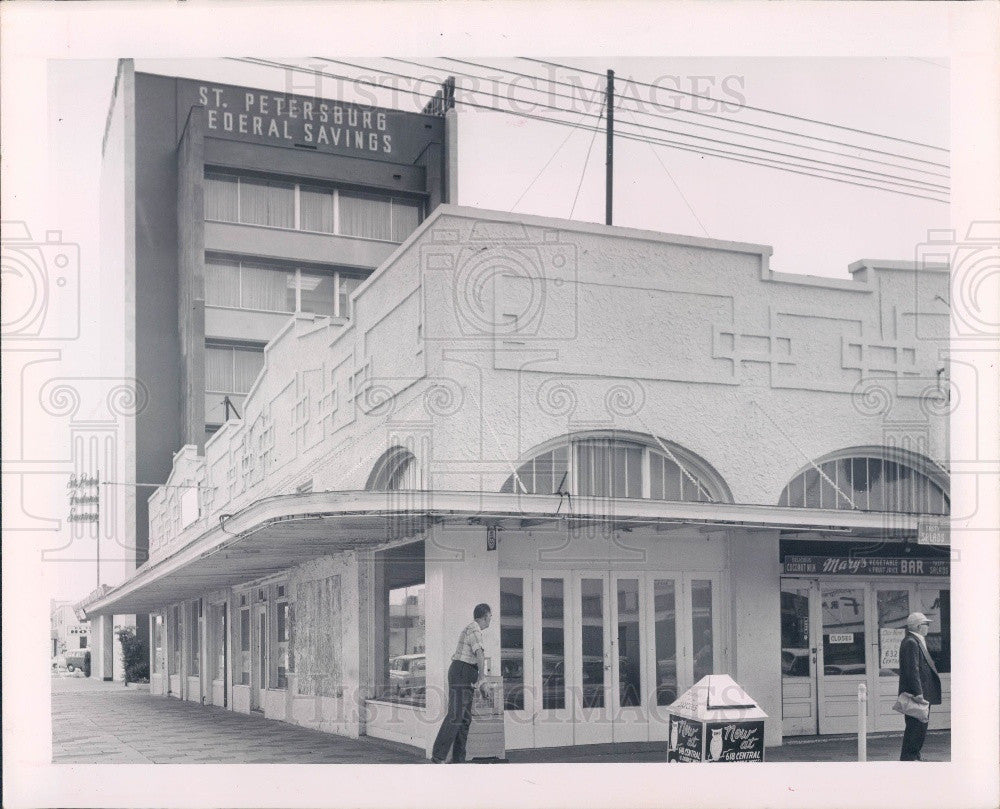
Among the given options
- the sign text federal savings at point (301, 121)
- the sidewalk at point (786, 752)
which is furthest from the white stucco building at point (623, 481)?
the sign text federal savings at point (301, 121)

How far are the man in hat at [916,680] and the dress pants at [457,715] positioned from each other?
13.7 feet

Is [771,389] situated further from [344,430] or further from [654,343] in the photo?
[344,430]

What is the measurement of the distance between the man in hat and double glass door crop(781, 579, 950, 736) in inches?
130

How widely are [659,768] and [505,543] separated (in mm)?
3494

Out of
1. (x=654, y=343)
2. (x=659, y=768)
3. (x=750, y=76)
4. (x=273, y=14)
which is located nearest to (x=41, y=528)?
(x=273, y=14)

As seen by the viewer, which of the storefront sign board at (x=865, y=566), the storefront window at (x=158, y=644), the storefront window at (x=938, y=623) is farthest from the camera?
the storefront window at (x=158, y=644)

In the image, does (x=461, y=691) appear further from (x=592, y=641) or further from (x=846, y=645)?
(x=846, y=645)

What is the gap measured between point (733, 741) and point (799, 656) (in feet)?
18.6

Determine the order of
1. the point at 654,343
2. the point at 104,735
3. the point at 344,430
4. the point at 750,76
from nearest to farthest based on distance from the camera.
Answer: the point at 750,76
the point at 654,343
the point at 344,430
the point at 104,735

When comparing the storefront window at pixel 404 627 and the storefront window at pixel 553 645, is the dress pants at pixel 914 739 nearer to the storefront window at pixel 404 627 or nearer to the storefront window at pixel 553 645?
the storefront window at pixel 553 645

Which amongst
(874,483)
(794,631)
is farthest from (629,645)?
(874,483)

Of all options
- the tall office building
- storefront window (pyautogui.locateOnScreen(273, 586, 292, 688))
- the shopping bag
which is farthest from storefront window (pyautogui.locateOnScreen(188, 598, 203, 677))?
the shopping bag

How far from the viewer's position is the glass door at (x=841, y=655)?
1595 centimetres

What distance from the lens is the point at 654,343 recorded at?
15.2m
